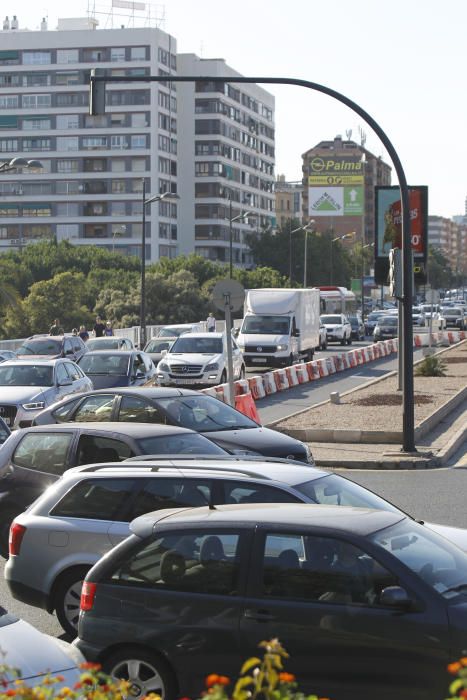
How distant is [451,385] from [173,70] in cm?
9241

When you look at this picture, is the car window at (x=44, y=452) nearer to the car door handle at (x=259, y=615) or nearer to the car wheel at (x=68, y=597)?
the car wheel at (x=68, y=597)

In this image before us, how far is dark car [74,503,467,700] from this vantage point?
656 cm

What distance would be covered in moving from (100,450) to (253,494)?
3.01m

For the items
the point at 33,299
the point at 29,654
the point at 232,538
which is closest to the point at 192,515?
the point at 232,538

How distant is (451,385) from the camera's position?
116 feet

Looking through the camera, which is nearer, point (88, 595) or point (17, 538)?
point (88, 595)

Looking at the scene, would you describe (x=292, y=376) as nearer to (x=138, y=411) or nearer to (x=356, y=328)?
(x=138, y=411)

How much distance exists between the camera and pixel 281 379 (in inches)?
1459

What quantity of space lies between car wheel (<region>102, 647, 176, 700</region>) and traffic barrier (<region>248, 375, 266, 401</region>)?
1031 inches

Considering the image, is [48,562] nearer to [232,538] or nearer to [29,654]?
[232,538]

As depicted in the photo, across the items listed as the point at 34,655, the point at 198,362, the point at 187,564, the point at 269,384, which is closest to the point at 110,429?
the point at 187,564

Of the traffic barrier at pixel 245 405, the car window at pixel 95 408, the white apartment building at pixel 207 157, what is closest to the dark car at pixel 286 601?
the car window at pixel 95 408

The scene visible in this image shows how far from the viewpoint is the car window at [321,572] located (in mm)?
6793

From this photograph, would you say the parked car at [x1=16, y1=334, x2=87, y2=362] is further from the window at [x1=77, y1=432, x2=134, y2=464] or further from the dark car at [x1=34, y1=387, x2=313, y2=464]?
the window at [x1=77, y1=432, x2=134, y2=464]
